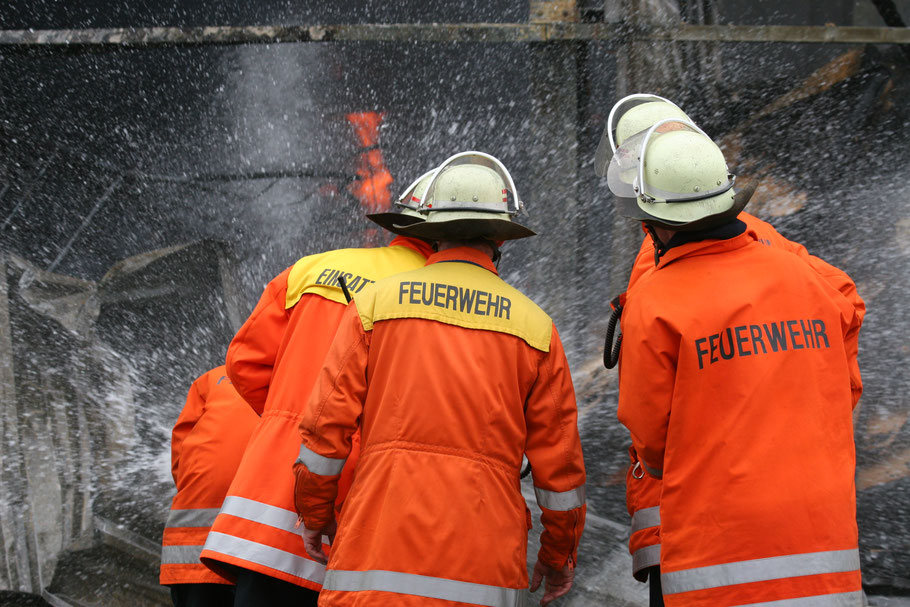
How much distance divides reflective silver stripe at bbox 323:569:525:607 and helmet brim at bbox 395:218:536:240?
0.93 m

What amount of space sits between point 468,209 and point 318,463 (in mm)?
819

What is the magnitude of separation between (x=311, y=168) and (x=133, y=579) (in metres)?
3.57

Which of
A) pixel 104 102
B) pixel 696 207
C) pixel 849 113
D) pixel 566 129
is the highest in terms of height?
A: pixel 104 102

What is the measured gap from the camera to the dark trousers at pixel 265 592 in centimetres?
221

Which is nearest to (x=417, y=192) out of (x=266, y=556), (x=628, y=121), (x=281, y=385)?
(x=628, y=121)

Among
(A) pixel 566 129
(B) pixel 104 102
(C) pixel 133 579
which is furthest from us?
(B) pixel 104 102

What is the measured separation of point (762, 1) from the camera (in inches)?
280

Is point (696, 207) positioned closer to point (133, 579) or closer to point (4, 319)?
point (133, 579)

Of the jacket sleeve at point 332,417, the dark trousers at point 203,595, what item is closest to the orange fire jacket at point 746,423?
the jacket sleeve at point 332,417

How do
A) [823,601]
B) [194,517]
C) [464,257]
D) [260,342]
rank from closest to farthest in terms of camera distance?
[823,601]
[464,257]
[260,342]
[194,517]

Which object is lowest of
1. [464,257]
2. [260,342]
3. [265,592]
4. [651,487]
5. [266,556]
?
[265,592]

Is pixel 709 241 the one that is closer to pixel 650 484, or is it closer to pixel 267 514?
pixel 650 484

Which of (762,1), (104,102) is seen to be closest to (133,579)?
(104,102)

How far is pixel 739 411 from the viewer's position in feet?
5.88
